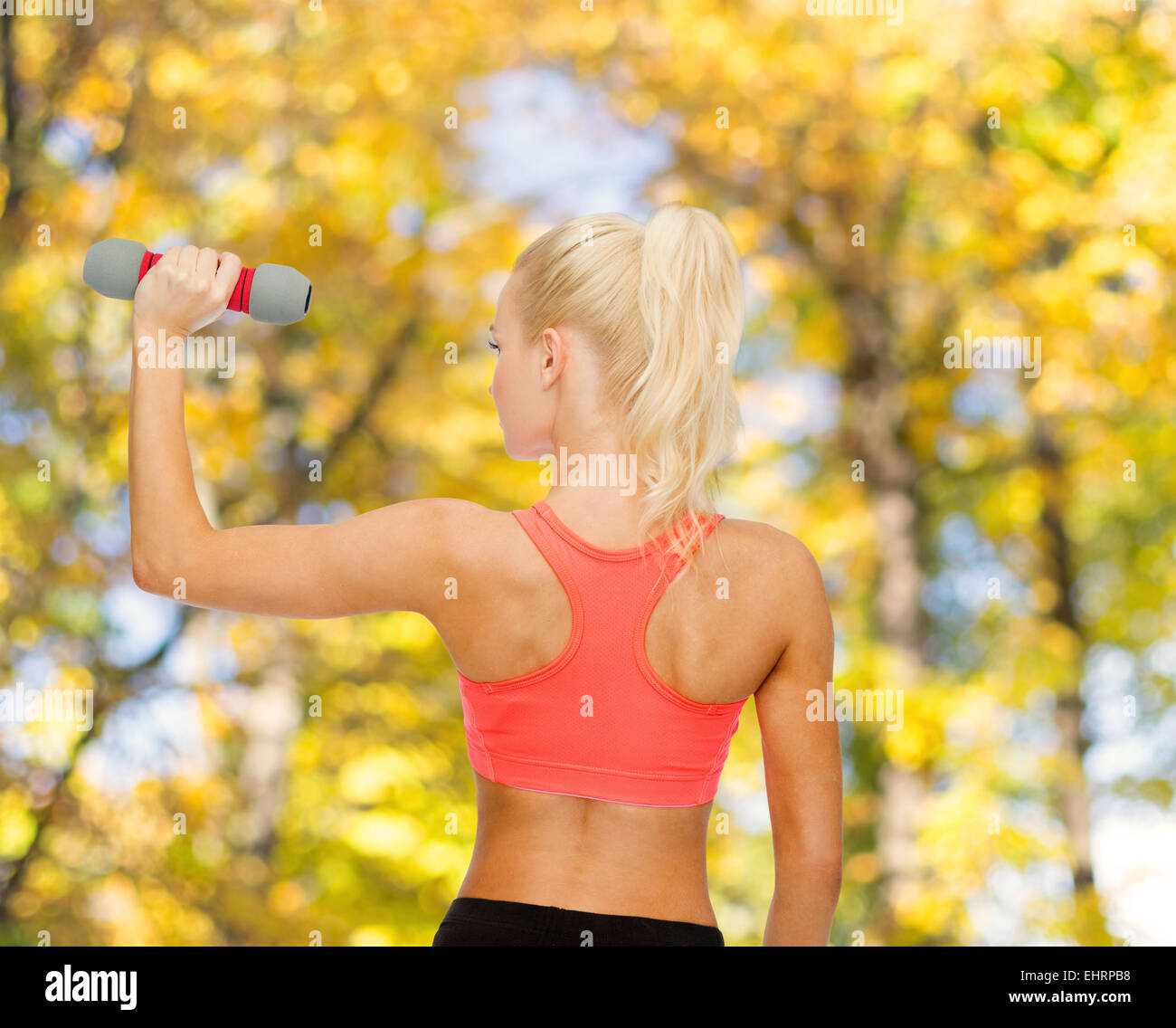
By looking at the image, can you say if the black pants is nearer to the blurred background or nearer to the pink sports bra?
the pink sports bra

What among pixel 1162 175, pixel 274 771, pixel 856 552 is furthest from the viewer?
pixel 856 552

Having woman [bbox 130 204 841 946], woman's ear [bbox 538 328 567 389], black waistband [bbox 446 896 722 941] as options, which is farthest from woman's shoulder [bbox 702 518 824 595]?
black waistband [bbox 446 896 722 941]

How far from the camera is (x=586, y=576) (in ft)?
4.54

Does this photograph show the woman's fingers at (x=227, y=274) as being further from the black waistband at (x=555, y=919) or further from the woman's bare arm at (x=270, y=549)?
the black waistband at (x=555, y=919)

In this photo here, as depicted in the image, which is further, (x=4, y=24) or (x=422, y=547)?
(x=4, y=24)

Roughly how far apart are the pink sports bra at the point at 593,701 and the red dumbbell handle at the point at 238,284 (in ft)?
1.77

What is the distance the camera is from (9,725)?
5070 millimetres

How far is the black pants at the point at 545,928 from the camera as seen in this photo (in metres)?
1.34

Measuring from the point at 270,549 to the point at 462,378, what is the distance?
Result: 459 centimetres

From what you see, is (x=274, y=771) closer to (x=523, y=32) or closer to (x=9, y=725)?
(x=9, y=725)

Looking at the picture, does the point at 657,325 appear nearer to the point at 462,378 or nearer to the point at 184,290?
the point at 184,290
